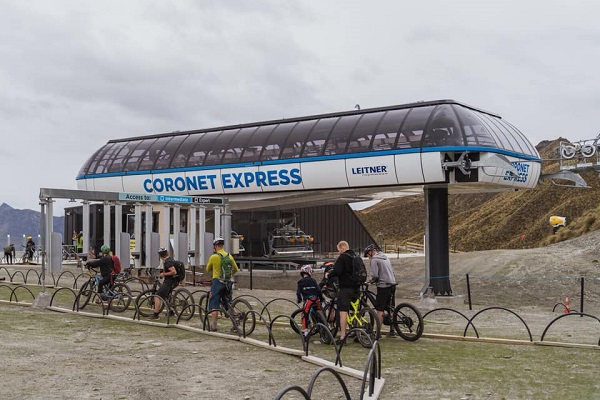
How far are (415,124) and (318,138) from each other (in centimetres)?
396

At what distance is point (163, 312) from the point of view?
1698cm

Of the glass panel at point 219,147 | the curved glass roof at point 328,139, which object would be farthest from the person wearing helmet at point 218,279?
the glass panel at point 219,147

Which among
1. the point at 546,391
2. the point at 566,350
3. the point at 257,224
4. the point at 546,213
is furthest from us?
the point at 546,213

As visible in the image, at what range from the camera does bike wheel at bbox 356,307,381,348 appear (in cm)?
1211

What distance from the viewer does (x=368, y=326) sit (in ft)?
42.1

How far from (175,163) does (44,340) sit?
692 inches

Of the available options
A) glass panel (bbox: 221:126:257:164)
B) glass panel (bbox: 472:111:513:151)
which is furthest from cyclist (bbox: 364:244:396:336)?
glass panel (bbox: 221:126:257:164)

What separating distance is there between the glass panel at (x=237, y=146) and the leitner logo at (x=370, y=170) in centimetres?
561

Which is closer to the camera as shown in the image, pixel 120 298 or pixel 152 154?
pixel 120 298

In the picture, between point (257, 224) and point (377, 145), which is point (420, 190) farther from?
point (257, 224)

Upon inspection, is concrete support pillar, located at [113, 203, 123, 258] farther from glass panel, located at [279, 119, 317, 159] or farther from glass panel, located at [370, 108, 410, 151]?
glass panel, located at [370, 108, 410, 151]

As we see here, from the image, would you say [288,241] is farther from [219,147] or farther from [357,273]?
[357,273]

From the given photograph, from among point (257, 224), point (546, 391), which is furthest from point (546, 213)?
point (546, 391)

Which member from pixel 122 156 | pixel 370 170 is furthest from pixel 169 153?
pixel 370 170
